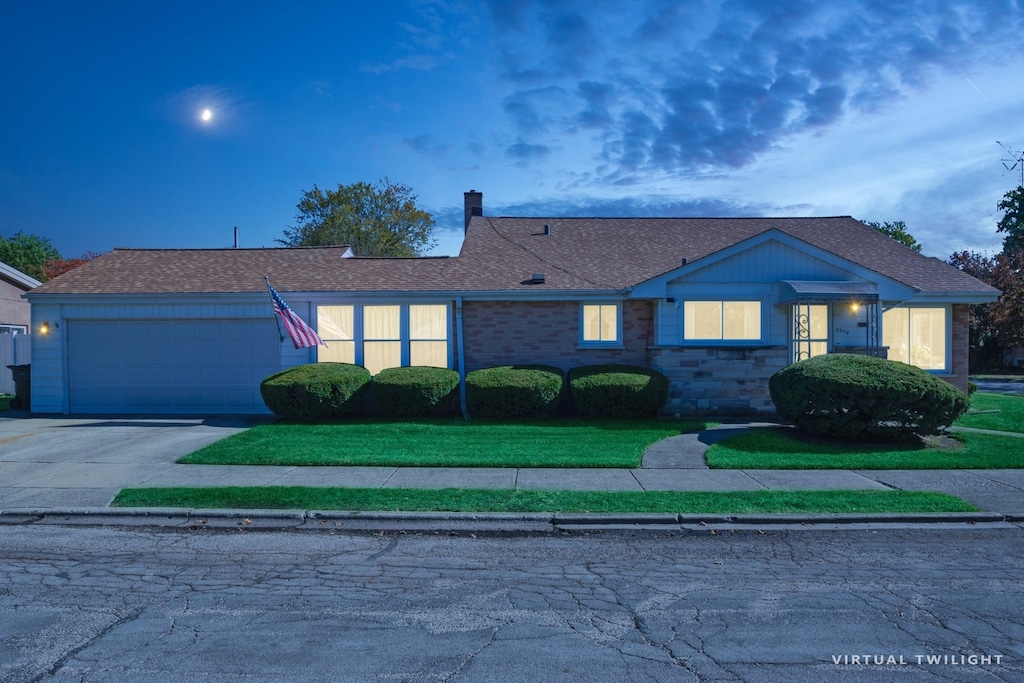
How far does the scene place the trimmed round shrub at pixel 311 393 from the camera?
14289 mm

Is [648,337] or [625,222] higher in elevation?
[625,222]

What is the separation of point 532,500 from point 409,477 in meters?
2.08

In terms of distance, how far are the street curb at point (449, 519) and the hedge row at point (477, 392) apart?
20.9ft

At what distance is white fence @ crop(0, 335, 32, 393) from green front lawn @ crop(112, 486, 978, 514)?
16.7 m

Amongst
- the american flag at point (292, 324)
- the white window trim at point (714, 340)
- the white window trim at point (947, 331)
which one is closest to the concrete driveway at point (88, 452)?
the american flag at point (292, 324)

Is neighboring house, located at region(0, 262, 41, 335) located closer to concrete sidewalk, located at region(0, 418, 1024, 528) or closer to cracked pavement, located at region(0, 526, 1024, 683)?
concrete sidewalk, located at region(0, 418, 1024, 528)

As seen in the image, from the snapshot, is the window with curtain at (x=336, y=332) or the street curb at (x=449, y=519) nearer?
the street curb at (x=449, y=519)

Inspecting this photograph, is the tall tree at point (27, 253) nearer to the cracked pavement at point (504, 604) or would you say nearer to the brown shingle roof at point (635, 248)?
the brown shingle roof at point (635, 248)

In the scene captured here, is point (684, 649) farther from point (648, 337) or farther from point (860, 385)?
point (648, 337)

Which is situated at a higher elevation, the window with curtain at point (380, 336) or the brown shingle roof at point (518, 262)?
the brown shingle roof at point (518, 262)

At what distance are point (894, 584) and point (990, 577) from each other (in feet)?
3.01

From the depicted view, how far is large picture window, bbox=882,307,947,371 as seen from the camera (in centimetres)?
1722

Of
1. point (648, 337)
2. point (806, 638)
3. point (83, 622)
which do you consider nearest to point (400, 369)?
point (648, 337)

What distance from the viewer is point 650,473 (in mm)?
10070
